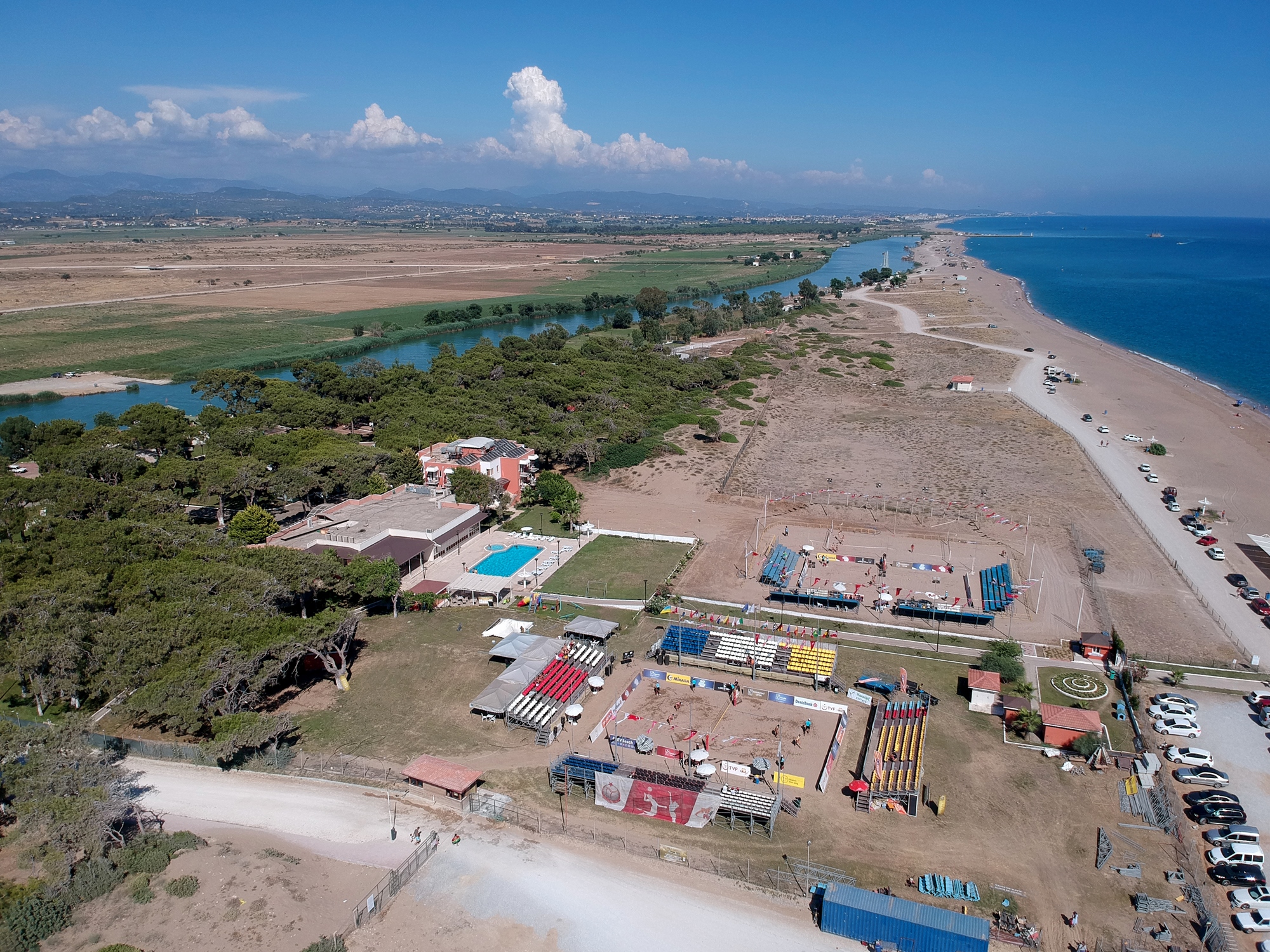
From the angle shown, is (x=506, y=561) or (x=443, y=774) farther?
(x=506, y=561)

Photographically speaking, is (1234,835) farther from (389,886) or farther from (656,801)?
(389,886)

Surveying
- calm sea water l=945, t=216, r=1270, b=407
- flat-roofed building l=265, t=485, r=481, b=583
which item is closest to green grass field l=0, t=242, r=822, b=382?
flat-roofed building l=265, t=485, r=481, b=583

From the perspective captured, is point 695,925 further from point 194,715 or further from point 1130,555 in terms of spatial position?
point 1130,555

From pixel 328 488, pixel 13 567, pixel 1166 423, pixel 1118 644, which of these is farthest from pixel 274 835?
pixel 1166 423

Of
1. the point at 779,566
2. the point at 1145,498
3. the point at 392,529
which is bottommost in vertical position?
the point at 779,566

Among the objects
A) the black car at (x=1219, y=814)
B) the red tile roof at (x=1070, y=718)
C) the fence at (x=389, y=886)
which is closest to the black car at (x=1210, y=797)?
the black car at (x=1219, y=814)

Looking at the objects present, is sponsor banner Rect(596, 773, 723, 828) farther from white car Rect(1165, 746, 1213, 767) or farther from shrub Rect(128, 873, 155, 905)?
white car Rect(1165, 746, 1213, 767)

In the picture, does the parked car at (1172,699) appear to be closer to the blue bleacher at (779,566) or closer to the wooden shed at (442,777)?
the blue bleacher at (779,566)

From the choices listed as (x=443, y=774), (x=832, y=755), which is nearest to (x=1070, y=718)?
(x=832, y=755)
